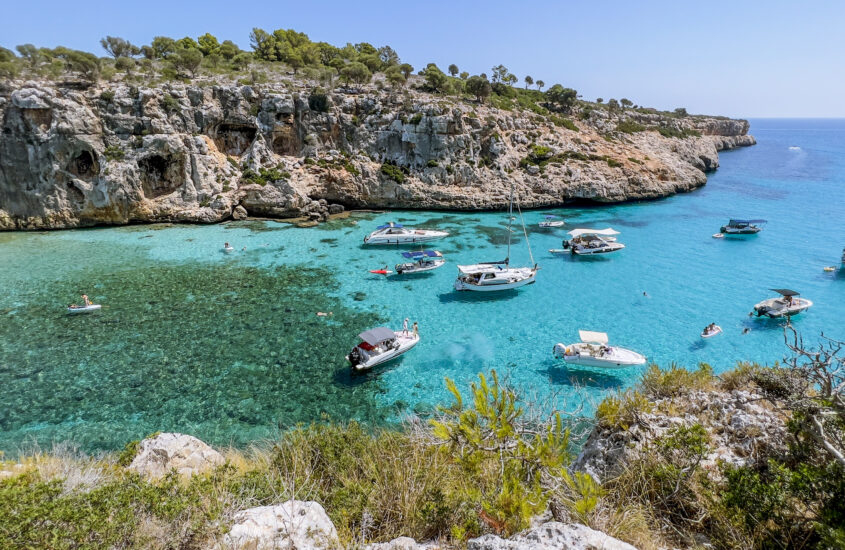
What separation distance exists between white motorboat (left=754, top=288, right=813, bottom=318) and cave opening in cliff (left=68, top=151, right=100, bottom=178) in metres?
49.6

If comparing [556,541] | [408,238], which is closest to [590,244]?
[408,238]

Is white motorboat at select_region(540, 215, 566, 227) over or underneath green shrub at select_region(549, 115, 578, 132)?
underneath

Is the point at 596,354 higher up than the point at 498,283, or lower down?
lower down

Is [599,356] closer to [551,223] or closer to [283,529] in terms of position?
[283,529]

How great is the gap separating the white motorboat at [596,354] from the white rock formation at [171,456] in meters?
12.5

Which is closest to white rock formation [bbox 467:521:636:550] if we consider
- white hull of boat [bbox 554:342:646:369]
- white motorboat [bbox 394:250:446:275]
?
white hull of boat [bbox 554:342:646:369]

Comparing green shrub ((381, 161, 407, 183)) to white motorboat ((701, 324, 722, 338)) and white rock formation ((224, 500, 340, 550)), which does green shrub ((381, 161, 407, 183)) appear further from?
white rock formation ((224, 500, 340, 550))

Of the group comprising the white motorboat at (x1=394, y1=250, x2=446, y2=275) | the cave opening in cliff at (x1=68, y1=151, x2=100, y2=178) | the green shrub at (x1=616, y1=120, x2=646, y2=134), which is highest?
the green shrub at (x1=616, y1=120, x2=646, y2=134)

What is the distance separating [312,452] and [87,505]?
328cm

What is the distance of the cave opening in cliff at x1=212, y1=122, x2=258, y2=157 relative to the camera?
39031 mm

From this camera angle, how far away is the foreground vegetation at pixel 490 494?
4.41 meters

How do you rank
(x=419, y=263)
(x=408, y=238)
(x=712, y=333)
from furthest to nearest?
1. (x=408, y=238)
2. (x=419, y=263)
3. (x=712, y=333)

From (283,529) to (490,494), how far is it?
2.76m

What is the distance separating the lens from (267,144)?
131 ft
